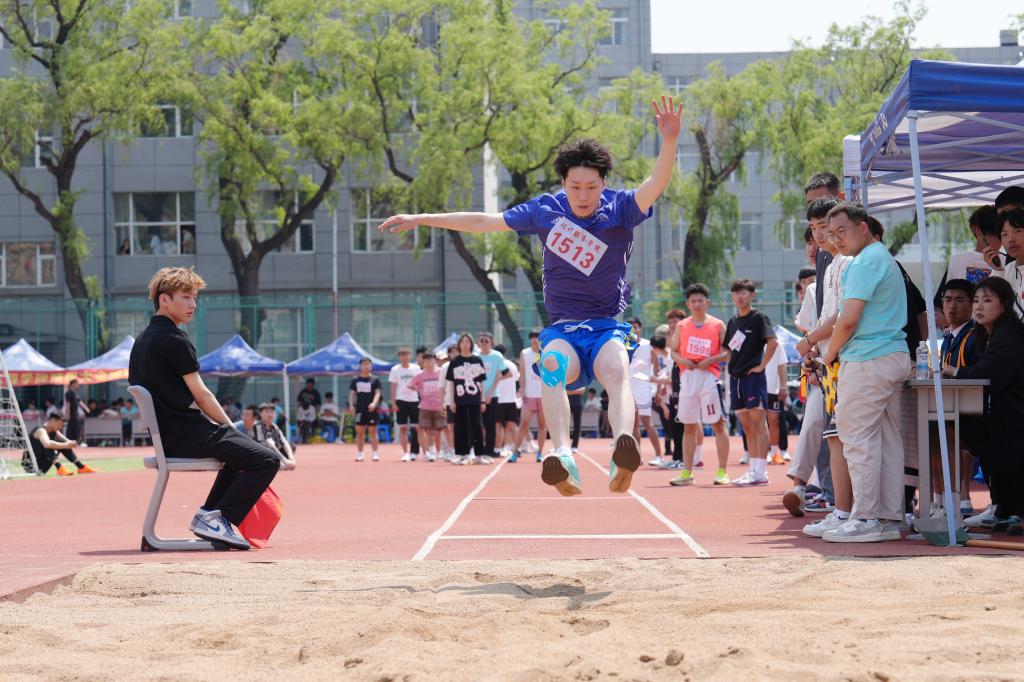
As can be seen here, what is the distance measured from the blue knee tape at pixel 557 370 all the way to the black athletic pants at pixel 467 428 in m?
13.5

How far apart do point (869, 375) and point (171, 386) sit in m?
4.35

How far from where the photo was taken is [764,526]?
9008mm

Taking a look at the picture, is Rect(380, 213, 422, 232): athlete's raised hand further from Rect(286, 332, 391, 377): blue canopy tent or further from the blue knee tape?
Rect(286, 332, 391, 377): blue canopy tent

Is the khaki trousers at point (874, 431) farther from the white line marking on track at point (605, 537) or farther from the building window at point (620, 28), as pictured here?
the building window at point (620, 28)

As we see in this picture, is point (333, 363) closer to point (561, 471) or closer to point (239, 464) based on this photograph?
point (239, 464)

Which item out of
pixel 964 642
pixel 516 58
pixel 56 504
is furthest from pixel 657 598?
pixel 516 58

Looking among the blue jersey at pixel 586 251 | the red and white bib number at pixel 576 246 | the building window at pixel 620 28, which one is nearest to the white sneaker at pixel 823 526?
the blue jersey at pixel 586 251

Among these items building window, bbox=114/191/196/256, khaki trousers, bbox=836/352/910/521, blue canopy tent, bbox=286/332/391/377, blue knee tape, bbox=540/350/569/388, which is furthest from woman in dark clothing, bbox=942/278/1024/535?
building window, bbox=114/191/196/256

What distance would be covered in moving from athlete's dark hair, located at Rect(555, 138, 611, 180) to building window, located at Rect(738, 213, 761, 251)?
2074 inches

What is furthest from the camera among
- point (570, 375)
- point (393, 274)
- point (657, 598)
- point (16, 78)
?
point (393, 274)

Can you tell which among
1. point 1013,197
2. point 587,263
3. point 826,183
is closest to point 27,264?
point 826,183

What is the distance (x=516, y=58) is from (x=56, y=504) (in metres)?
27.6

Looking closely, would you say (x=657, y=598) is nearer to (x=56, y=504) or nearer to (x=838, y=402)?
(x=838, y=402)

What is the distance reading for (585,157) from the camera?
6.95m
